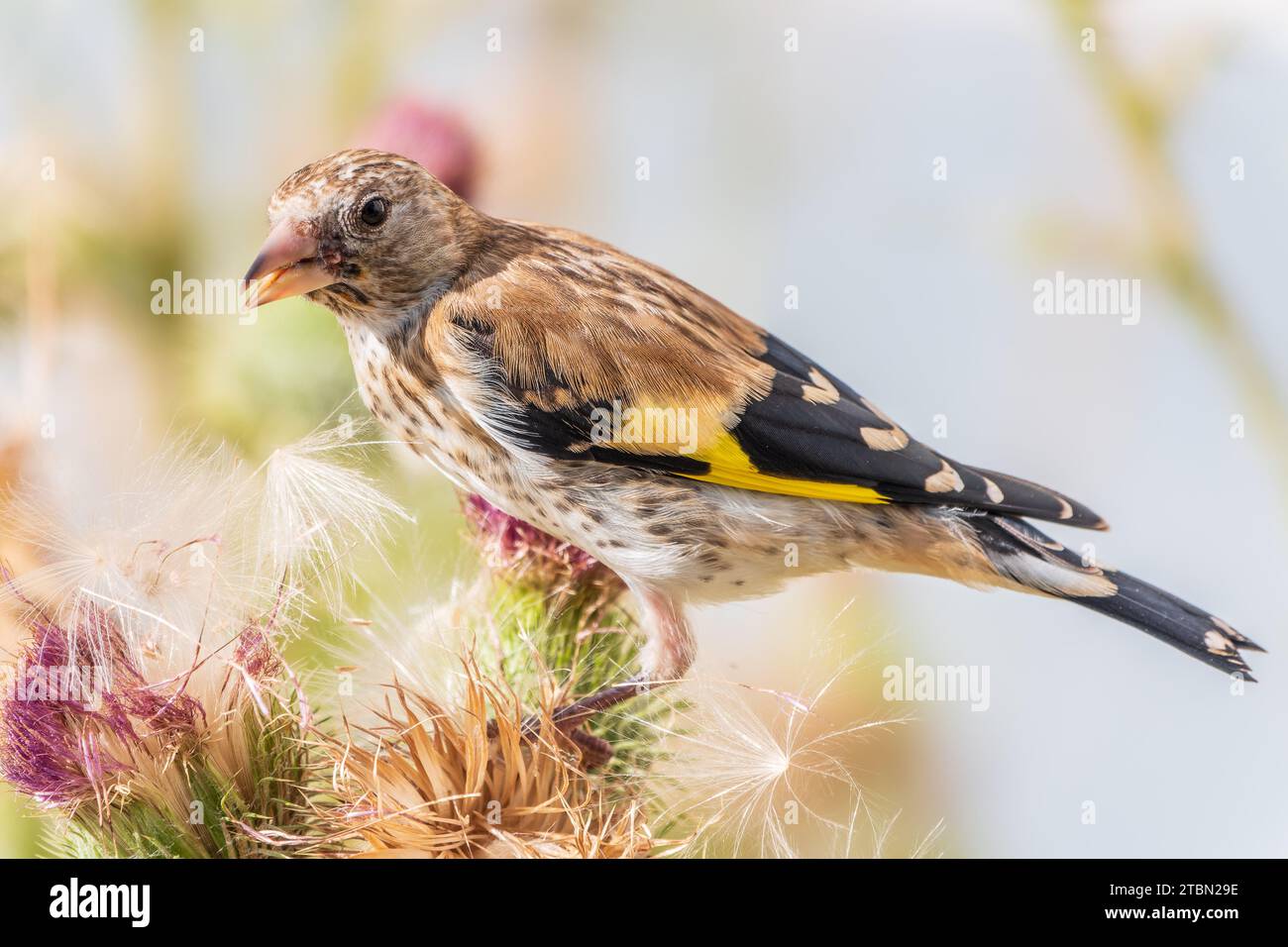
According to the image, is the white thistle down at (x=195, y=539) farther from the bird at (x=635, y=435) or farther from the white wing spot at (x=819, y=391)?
the white wing spot at (x=819, y=391)

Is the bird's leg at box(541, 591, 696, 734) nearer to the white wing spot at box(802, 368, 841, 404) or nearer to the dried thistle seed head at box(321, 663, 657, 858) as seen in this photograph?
the dried thistle seed head at box(321, 663, 657, 858)

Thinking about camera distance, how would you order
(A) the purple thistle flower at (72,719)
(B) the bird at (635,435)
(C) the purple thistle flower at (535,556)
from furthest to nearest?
(C) the purple thistle flower at (535,556) → (B) the bird at (635,435) → (A) the purple thistle flower at (72,719)

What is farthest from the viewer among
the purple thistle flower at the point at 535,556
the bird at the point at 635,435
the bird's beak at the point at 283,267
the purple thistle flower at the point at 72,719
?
the purple thistle flower at the point at 535,556

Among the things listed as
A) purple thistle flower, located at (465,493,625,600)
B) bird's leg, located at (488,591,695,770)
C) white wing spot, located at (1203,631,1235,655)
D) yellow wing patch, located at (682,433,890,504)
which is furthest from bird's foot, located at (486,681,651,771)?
white wing spot, located at (1203,631,1235,655)

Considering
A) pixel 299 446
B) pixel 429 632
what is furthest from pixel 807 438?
pixel 299 446

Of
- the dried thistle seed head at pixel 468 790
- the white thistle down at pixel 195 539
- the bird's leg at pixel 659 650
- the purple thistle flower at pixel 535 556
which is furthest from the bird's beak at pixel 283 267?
the bird's leg at pixel 659 650

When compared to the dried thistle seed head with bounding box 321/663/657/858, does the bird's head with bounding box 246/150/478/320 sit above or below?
above

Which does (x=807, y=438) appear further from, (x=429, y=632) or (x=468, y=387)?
(x=429, y=632)

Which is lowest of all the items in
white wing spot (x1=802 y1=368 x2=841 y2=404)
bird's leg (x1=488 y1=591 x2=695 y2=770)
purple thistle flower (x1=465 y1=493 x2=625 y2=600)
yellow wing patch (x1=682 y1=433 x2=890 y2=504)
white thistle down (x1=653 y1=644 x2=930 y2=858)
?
white thistle down (x1=653 y1=644 x2=930 y2=858)
